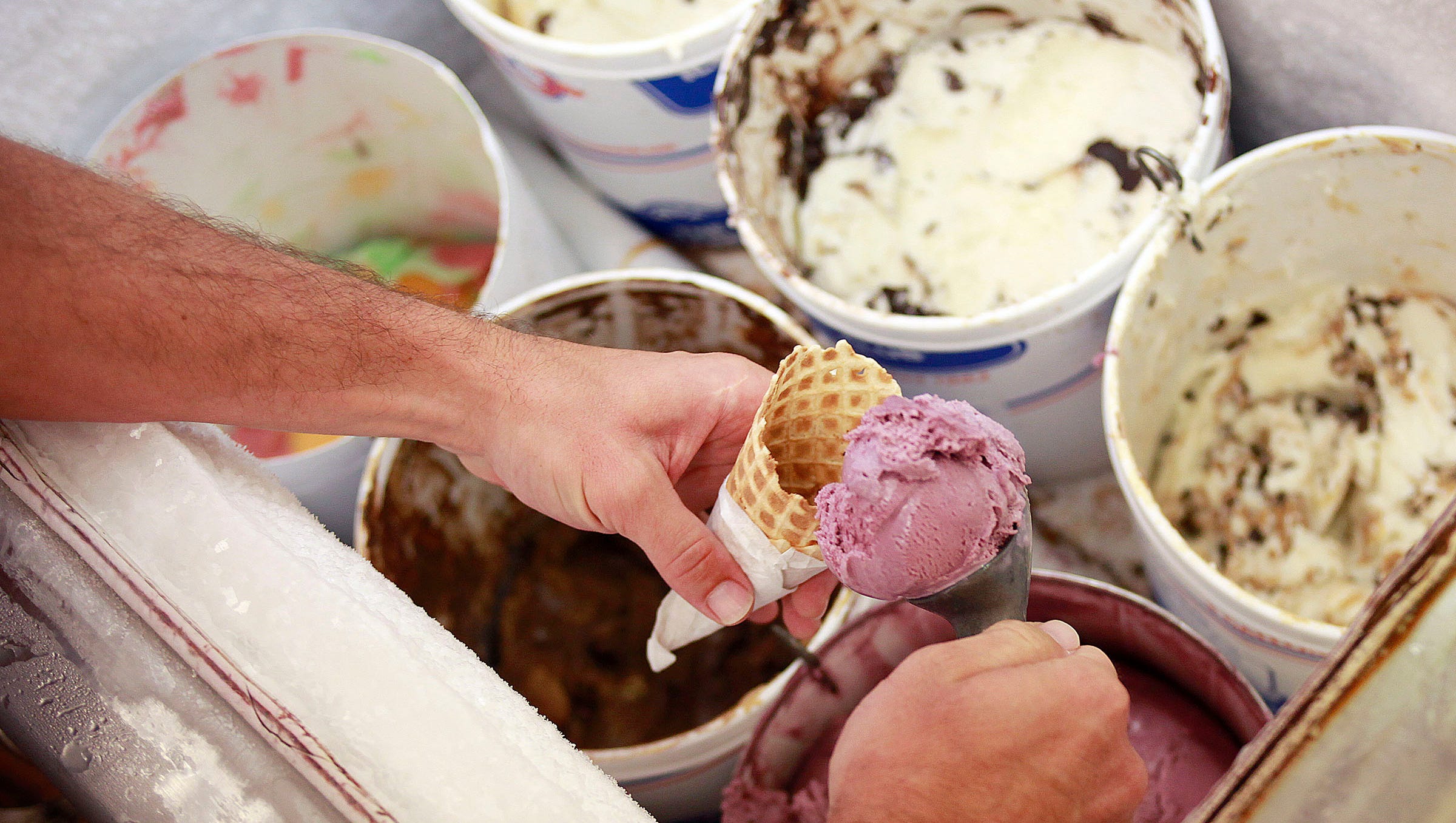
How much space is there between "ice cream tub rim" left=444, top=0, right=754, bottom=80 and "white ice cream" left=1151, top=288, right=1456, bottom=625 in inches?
32.9

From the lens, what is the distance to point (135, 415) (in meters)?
0.77

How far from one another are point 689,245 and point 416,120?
0.54 m

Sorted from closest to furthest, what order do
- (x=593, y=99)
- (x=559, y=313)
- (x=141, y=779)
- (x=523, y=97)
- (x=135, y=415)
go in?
(x=141, y=779)
(x=135, y=415)
(x=559, y=313)
(x=593, y=99)
(x=523, y=97)

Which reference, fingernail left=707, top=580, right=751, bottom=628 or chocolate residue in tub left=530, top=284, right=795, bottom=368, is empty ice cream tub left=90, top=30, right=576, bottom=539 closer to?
chocolate residue in tub left=530, top=284, right=795, bottom=368

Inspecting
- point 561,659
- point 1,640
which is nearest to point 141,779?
point 1,640

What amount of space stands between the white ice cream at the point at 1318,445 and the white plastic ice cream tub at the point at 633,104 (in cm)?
83

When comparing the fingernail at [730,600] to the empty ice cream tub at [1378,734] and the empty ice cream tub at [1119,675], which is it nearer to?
the empty ice cream tub at [1119,675]

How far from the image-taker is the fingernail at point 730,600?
918 mm

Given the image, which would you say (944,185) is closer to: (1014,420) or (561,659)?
(1014,420)

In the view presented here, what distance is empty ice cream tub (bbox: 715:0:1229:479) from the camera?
1312 millimetres

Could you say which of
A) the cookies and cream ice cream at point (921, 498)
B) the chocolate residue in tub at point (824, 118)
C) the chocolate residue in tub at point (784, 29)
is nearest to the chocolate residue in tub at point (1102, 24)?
the chocolate residue in tub at point (824, 118)

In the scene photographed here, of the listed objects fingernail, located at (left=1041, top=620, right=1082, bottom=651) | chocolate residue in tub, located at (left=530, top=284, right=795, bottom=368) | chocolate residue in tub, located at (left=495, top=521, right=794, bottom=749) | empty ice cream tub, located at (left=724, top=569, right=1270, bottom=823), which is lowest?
chocolate residue in tub, located at (left=495, top=521, right=794, bottom=749)

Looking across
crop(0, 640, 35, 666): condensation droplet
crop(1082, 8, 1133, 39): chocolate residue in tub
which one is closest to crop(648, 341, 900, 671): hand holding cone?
crop(0, 640, 35, 666): condensation droplet

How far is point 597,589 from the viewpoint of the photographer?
1.66m
